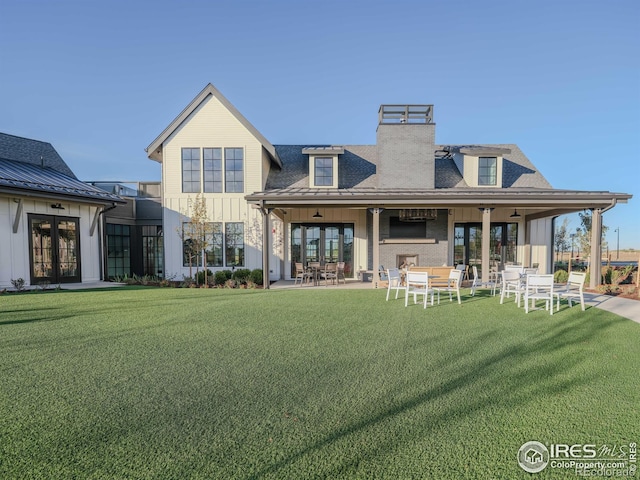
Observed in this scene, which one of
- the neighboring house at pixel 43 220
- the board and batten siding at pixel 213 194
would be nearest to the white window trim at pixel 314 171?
the board and batten siding at pixel 213 194

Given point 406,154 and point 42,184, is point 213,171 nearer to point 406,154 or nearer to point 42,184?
point 42,184

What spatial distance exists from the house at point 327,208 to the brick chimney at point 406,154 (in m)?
0.05

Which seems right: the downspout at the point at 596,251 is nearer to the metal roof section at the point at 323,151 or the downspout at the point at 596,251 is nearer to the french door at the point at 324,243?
the french door at the point at 324,243

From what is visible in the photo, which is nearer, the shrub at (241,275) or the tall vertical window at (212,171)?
the shrub at (241,275)

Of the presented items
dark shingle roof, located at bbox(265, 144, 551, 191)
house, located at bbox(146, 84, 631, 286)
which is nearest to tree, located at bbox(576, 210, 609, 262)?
house, located at bbox(146, 84, 631, 286)

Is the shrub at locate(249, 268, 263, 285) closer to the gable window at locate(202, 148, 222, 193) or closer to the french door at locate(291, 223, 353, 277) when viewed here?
the french door at locate(291, 223, 353, 277)

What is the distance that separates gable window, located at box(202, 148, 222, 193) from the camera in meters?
15.0

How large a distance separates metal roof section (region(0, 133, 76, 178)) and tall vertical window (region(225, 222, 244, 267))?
344 inches

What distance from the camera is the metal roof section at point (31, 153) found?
48.1 ft

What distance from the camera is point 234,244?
1513 cm

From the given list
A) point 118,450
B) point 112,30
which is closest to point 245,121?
point 112,30

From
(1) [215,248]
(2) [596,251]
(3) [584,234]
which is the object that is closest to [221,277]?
(1) [215,248]

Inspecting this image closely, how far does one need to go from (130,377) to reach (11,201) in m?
12.5

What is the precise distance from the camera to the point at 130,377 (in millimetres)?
3947
